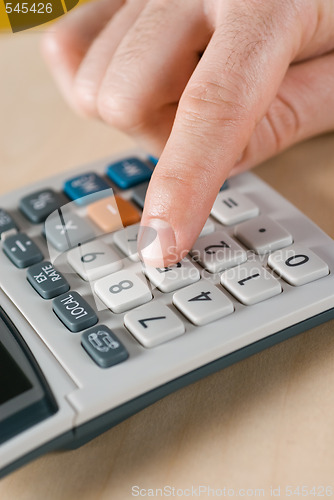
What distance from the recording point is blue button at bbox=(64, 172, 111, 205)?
438 millimetres

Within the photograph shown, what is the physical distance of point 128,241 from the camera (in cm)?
39

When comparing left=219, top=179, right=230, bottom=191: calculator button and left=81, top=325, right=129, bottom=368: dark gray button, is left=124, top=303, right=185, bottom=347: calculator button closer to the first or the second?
left=81, top=325, right=129, bottom=368: dark gray button

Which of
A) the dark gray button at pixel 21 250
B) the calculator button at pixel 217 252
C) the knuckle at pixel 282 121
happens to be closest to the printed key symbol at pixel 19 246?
the dark gray button at pixel 21 250

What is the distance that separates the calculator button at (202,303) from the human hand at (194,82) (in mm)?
25

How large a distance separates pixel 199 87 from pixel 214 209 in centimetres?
8

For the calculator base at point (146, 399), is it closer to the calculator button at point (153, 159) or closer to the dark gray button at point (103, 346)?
the dark gray button at point (103, 346)

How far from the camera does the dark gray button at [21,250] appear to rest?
0.38 meters

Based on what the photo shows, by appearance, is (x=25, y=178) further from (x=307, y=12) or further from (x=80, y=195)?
(x=307, y=12)

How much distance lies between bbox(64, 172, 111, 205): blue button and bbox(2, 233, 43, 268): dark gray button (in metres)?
0.06

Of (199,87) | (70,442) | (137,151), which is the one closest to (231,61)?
(199,87)

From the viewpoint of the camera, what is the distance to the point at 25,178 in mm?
528

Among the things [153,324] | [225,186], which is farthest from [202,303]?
[225,186]

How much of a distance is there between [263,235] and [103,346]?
5.0 inches

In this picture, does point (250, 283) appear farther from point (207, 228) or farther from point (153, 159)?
point (153, 159)
